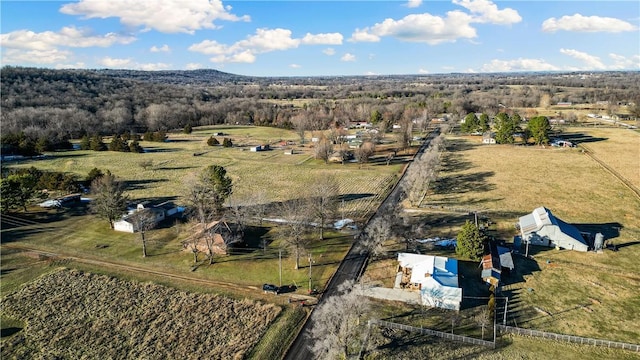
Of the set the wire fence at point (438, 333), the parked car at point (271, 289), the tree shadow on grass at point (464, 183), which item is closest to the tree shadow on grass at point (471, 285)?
the wire fence at point (438, 333)

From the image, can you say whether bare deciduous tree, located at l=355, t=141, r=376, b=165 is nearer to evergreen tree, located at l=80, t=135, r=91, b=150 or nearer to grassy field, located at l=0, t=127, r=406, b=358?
grassy field, located at l=0, t=127, r=406, b=358

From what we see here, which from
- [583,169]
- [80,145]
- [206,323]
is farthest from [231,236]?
[80,145]

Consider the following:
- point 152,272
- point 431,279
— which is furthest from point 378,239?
point 152,272

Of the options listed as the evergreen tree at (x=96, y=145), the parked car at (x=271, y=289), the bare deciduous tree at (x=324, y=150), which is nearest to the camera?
the parked car at (x=271, y=289)

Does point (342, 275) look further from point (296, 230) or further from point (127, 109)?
point (127, 109)

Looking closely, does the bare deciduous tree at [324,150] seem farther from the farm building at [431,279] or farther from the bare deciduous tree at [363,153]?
the farm building at [431,279]

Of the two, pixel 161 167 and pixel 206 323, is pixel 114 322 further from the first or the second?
pixel 161 167

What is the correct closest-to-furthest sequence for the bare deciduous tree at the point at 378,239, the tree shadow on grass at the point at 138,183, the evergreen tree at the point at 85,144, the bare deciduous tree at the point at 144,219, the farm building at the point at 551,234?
1. the bare deciduous tree at the point at 378,239
2. the farm building at the point at 551,234
3. the bare deciduous tree at the point at 144,219
4. the tree shadow on grass at the point at 138,183
5. the evergreen tree at the point at 85,144

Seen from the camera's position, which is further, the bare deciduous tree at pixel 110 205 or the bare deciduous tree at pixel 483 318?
the bare deciduous tree at pixel 110 205
